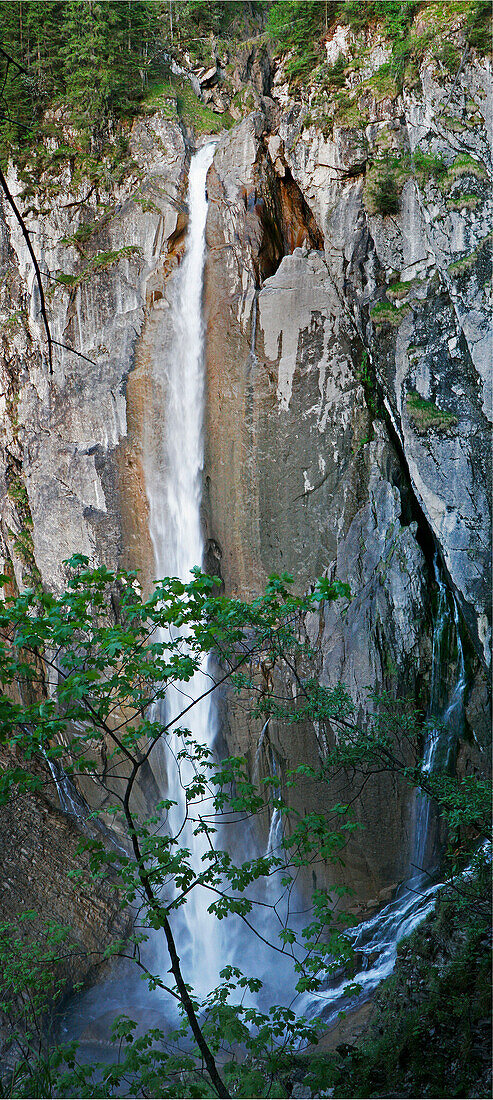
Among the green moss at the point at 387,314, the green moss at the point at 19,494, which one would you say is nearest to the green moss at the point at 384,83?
the green moss at the point at 387,314

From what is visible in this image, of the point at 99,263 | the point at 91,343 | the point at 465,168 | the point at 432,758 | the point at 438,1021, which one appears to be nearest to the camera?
the point at 438,1021

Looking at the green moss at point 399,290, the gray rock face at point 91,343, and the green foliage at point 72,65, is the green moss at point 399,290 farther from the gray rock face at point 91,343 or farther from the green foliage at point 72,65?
the green foliage at point 72,65

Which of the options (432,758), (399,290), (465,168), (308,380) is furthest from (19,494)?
(465,168)

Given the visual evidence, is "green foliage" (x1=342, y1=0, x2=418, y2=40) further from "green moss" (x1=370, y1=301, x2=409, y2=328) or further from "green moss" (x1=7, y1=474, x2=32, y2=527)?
"green moss" (x1=7, y1=474, x2=32, y2=527)

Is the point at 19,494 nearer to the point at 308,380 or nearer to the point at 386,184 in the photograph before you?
the point at 308,380

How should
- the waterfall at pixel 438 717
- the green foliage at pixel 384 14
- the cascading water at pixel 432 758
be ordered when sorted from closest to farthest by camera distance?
the cascading water at pixel 432 758 → the green foliage at pixel 384 14 → the waterfall at pixel 438 717

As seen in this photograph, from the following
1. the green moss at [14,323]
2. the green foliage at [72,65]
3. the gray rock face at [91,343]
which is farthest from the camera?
the green moss at [14,323]

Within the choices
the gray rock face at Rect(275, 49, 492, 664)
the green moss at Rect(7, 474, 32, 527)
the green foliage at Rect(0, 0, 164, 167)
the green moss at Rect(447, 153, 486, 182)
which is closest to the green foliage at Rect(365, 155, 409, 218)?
the gray rock face at Rect(275, 49, 492, 664)

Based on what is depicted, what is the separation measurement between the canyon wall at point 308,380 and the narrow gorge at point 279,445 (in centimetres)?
4

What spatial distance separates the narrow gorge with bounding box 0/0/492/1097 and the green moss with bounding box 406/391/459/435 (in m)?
0.03

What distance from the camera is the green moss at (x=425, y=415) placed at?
322 inches

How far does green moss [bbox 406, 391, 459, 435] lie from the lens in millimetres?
8180

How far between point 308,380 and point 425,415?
2.19 meters

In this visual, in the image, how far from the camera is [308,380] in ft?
32.4
